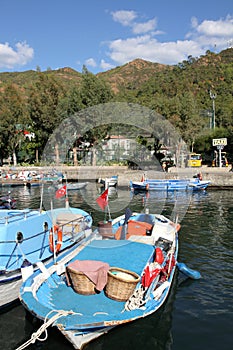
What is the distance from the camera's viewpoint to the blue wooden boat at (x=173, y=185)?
5444cm

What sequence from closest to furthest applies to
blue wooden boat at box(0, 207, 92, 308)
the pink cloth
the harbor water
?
the harbor water, the pink cloth, blue wooden boat at box(0, 207, 92, 308)

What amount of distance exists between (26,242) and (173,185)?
41.3 m

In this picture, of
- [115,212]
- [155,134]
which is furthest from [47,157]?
[115,212]

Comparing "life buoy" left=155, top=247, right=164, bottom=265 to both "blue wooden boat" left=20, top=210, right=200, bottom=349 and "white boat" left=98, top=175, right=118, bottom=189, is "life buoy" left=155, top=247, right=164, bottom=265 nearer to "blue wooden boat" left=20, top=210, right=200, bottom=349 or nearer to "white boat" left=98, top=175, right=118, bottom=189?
"blue wooden boat" left=20, top=210, right=200, bottom=349

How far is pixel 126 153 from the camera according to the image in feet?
283

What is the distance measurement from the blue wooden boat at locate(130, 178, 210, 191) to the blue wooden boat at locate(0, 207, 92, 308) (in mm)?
35396

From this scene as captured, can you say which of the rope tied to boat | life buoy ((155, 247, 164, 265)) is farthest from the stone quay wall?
the rope tied to boat

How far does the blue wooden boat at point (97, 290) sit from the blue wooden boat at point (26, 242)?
1363mm

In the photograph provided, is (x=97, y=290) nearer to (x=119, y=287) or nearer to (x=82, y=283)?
(x=82, y=283)

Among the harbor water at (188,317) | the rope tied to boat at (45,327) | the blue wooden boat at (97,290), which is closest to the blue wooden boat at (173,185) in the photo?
the harbor water at (188,317)

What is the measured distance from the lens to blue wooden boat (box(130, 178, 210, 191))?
179ft

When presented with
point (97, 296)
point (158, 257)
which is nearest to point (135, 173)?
point (158, 257)

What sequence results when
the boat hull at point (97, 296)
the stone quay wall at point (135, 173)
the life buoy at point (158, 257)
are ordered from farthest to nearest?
the stone quay wall at point (135, 173) < the life buoy at point (158, 257) < the boat hull at point (97, 296)

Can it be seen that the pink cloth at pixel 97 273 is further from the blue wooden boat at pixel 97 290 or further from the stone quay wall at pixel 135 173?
the stone quay wall at pixel 135 173
